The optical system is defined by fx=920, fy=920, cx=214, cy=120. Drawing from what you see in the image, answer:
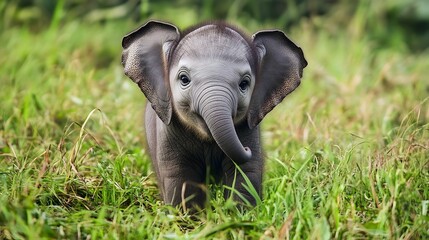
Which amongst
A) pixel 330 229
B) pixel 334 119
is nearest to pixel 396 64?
pixel 334 119

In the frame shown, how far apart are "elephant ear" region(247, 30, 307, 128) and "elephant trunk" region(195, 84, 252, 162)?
2.01 feet

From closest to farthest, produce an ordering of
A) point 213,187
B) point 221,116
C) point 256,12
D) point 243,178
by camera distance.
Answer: point 221,116 → point 243,178 → point 213,187 → point 256,12

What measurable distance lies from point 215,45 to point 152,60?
21.9 inches

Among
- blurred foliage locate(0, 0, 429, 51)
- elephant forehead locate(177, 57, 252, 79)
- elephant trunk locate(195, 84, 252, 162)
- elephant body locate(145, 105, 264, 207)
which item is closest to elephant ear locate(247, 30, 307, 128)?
elephant body locate(145, 105, 264, 207)

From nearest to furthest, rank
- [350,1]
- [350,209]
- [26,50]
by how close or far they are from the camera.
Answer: [350,209] < [26,50] < [350,1]

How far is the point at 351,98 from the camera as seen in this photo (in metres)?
8.78

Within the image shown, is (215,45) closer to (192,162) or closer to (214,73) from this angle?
(214,73)

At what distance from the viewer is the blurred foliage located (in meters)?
11.8

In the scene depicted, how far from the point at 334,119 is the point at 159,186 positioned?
7.41 ft

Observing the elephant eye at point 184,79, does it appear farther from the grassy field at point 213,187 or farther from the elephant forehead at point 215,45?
the grassy field at point 213,187

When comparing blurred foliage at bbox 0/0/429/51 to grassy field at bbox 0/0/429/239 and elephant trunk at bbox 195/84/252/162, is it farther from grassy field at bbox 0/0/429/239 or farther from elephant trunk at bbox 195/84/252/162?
elephant trunk at bbox 195/84/252/162

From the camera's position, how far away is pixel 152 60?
537cm

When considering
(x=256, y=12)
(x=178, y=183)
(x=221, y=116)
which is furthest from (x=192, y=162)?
(x=256, y=12)

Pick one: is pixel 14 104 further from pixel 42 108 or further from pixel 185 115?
pixel 185 115
